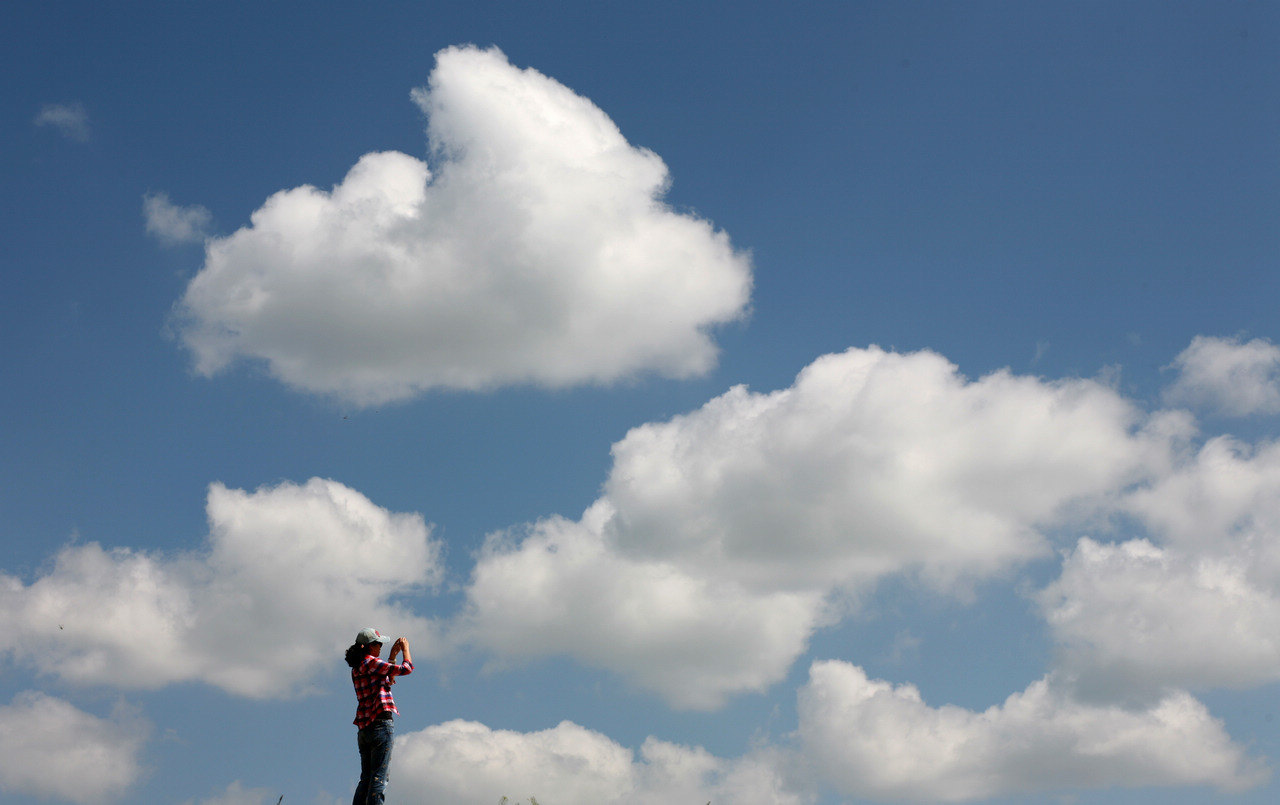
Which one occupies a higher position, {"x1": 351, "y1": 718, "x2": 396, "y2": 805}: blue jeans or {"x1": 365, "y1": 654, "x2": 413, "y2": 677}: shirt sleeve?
A: {"x1": 365, "y1": 654, "x2": 413, "y2": 677}: shirt sleeve

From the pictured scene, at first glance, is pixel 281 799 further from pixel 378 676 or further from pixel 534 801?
pixel 534 801

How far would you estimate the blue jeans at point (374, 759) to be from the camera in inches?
779

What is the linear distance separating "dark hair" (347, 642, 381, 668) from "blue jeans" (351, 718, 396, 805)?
4.00 ft

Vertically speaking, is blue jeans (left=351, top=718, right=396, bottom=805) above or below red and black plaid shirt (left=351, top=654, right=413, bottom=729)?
below

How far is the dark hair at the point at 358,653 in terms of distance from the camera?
20516 millimetres

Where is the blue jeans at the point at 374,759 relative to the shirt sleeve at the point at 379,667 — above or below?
below

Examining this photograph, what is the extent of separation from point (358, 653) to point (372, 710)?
1.12 metres

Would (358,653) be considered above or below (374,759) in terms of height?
above

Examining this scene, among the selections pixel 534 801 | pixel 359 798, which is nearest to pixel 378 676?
pixel 359 798

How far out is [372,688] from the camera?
2019 centimetres

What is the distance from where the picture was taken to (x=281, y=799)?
17875mm

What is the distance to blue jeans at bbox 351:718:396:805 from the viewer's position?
19.8 meters

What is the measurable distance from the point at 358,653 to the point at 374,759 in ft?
6.48

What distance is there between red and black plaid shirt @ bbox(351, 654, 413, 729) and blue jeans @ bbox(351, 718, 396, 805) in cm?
19
